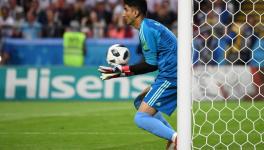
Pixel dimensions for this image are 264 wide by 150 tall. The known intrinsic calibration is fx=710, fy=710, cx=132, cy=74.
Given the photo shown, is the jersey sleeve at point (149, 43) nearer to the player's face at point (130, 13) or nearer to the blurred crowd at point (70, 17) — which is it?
the player's face at point (130, 13)

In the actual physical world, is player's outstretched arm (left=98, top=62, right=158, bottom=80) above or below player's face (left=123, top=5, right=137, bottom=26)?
below

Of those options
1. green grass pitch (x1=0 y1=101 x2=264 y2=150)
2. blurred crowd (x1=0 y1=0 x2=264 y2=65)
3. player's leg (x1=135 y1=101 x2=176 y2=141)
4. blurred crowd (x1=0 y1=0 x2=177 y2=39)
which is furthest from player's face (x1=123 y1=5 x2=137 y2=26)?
blurred crowd (x1=0 y1=0 x2=177 y2=39)

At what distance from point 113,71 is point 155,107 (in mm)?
560

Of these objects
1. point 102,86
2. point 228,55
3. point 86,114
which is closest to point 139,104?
point 86,114

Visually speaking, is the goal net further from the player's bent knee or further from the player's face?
the player's face

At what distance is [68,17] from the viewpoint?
775 inches

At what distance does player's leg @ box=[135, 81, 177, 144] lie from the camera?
22.4 feet

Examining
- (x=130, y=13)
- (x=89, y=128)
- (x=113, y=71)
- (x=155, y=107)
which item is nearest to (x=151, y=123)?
(x=155, y=107)

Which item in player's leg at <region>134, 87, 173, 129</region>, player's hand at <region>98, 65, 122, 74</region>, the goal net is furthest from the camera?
the goal net

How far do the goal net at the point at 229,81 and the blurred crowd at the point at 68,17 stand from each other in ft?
10.9

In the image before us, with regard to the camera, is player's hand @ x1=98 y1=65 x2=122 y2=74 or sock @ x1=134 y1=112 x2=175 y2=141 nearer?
player's hand @ x1=98 y1=65 x2=122 y2=74

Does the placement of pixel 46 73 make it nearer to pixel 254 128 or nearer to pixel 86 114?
pixel 86 114

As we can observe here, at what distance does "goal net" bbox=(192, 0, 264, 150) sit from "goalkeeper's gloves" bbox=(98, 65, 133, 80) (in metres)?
0.66

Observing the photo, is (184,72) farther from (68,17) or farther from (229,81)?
(68,17)
